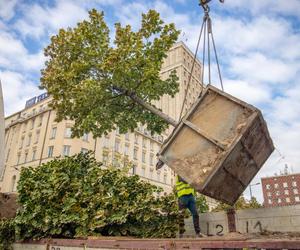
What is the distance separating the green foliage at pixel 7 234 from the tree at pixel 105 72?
4.26 meters

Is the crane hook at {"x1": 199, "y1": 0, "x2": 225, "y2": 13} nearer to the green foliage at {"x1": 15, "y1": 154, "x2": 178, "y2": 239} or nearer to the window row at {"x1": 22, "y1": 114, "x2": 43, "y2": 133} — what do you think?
the green foliage at {"x1": 15, "y1": 154, "x2": 178, "y2": 239}

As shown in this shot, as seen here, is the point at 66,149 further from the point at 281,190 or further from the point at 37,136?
the point at 281,190

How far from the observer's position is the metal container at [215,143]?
162 inches

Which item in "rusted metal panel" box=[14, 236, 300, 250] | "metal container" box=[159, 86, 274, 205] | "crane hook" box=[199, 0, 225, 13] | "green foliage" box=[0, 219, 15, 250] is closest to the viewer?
"rusted metal panel" box=[14, 236, 300, 250]

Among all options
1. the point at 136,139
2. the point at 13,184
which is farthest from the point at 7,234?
the point at 136,139

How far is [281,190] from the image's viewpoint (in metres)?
95.0

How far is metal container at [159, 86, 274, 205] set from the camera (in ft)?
13.5

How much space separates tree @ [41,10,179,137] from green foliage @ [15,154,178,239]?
10.1 ft

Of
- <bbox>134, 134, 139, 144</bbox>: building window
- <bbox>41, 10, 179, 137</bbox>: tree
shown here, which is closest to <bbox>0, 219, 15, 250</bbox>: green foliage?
<bbox>41, 10, 179, 137</bbox>: tree

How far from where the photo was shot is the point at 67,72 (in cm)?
1061

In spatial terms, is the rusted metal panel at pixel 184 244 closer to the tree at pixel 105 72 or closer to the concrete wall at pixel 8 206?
the concrete wall at pixel 8 206

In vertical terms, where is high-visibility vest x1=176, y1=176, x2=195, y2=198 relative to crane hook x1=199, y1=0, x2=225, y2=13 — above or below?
below

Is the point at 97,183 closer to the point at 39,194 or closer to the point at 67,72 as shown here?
the point at 39,194

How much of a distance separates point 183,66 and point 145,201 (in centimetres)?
6051
